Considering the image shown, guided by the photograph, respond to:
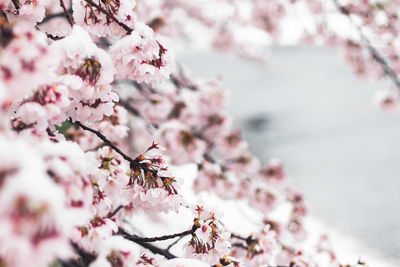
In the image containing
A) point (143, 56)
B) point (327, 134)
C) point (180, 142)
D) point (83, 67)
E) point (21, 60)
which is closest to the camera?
point (21, 60)

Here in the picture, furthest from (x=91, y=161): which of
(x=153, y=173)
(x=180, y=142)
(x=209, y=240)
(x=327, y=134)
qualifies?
(x=327, y=134)

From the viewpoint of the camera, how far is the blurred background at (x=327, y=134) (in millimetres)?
2398

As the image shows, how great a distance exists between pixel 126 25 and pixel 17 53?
377mm

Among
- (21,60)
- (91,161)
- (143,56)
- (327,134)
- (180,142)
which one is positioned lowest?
(21,60)

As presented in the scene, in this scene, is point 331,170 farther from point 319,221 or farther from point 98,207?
point 98,207

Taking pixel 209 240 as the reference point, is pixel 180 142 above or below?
above

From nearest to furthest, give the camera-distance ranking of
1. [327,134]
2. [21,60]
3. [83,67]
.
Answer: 1. [21,60]
2. [83,67]
3. [327,134]

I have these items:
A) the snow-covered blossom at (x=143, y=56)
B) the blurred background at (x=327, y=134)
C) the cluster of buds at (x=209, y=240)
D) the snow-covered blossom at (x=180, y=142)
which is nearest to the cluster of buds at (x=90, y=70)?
the snow-covered blossom at (x=143, y=56)

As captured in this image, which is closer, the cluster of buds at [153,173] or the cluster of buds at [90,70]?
the cluster of buds at [90,70]

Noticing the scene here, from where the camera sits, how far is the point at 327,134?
13.2ft

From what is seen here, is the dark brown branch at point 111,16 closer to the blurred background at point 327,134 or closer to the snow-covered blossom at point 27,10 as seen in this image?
Result: the snow-covered blossom at point 27,10

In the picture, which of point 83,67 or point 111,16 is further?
point 111,16

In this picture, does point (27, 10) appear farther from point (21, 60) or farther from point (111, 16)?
point (21, 60)

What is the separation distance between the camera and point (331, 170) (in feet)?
10.4
